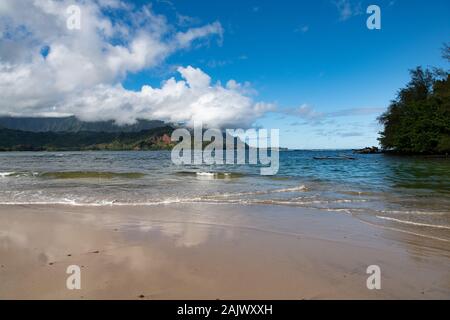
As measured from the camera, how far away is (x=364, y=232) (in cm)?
770

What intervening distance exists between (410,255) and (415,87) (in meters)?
79.7

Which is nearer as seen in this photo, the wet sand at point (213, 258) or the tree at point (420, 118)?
the wet sand at point (213, 258)

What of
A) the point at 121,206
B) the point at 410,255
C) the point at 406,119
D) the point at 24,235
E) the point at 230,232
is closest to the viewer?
the point at 410,255

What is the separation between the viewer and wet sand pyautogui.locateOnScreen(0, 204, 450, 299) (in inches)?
167

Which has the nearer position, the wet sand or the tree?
the wet sand

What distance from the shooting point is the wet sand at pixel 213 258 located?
13.9 feet

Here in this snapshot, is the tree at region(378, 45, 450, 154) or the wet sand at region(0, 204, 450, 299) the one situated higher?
the tree at region(378, 45, 450, 154)

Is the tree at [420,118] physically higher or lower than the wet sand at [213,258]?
higher

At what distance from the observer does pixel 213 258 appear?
5.55m

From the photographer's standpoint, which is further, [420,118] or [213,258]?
[420,118]

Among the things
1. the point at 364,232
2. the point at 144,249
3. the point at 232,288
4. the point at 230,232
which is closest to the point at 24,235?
the point at 144,249

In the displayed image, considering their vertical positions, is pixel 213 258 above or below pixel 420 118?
below
